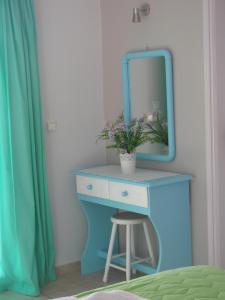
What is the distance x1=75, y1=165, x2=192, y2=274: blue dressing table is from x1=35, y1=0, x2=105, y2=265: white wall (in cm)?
27

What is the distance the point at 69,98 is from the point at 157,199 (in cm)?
124

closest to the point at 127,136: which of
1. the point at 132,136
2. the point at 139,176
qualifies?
the point at 132,136

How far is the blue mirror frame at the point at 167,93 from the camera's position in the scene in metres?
3.98

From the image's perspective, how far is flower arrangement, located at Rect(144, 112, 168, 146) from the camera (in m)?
4.12

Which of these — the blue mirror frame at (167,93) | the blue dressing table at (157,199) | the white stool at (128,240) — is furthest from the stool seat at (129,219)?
the blue mirror frame at (167,93)

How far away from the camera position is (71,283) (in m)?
4.29

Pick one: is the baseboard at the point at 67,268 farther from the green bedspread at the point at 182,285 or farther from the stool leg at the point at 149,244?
the green bedspread at the point at 182,285

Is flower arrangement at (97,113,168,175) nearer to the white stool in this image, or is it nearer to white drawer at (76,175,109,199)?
white drawer at (76,175,109,199)

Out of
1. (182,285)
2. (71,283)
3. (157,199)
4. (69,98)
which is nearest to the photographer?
(182,285)

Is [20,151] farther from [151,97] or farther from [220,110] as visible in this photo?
[220,110]

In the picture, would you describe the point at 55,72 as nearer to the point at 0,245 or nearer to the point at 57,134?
the point at 57,134

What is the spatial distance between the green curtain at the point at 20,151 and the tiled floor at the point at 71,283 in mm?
84

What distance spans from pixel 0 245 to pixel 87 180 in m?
0.81

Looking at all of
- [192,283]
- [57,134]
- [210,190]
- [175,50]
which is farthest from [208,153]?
[192,283]
